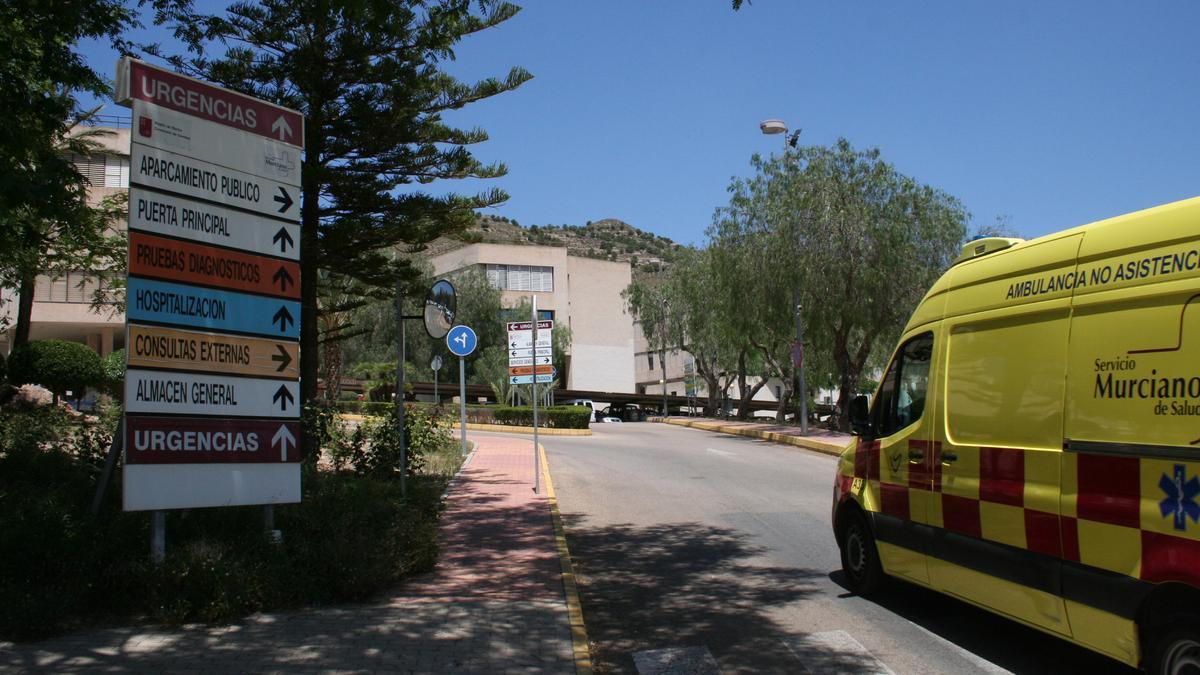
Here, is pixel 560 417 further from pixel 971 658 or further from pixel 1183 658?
pixel 1183 658

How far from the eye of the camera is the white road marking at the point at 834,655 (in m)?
5.32

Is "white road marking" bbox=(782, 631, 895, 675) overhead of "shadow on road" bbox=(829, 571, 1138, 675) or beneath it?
beneath

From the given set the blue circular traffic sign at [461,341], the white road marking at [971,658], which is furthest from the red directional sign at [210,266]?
the blue circular traffic sign at [461,341]

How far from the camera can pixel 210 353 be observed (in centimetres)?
700

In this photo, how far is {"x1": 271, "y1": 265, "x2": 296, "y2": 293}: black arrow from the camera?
756 cm

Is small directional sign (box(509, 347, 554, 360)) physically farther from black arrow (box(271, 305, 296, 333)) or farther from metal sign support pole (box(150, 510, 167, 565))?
metal sign support pole (box(150, 510, 167, 565))

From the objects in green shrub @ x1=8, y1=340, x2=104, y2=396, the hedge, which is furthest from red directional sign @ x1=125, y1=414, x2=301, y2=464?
the hedge

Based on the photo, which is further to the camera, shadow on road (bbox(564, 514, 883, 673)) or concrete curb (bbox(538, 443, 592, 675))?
shadow on road (bbox(564, 514, 883, 673))

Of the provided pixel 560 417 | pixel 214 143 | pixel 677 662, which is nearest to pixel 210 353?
pixel 214 143

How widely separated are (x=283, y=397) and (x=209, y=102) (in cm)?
247

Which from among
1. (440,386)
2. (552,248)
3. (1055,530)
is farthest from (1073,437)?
(552,248)

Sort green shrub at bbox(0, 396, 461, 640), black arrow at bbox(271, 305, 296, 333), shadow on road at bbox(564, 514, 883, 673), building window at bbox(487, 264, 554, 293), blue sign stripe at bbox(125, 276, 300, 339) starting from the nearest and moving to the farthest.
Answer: shadow on road at bbox(564, 514, 883, 673), green shrub at bbox(0, 396, 461, 640), blue sign stripe at bbox(125, 276, 300, 339), black arrow at bbox(271, 305, 296, 333), building window at bbox(487, 264, 554, 293)

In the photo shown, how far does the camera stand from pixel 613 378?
67.1m

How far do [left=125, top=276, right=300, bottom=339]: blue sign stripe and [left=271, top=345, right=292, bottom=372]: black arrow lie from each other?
0.41 ft
